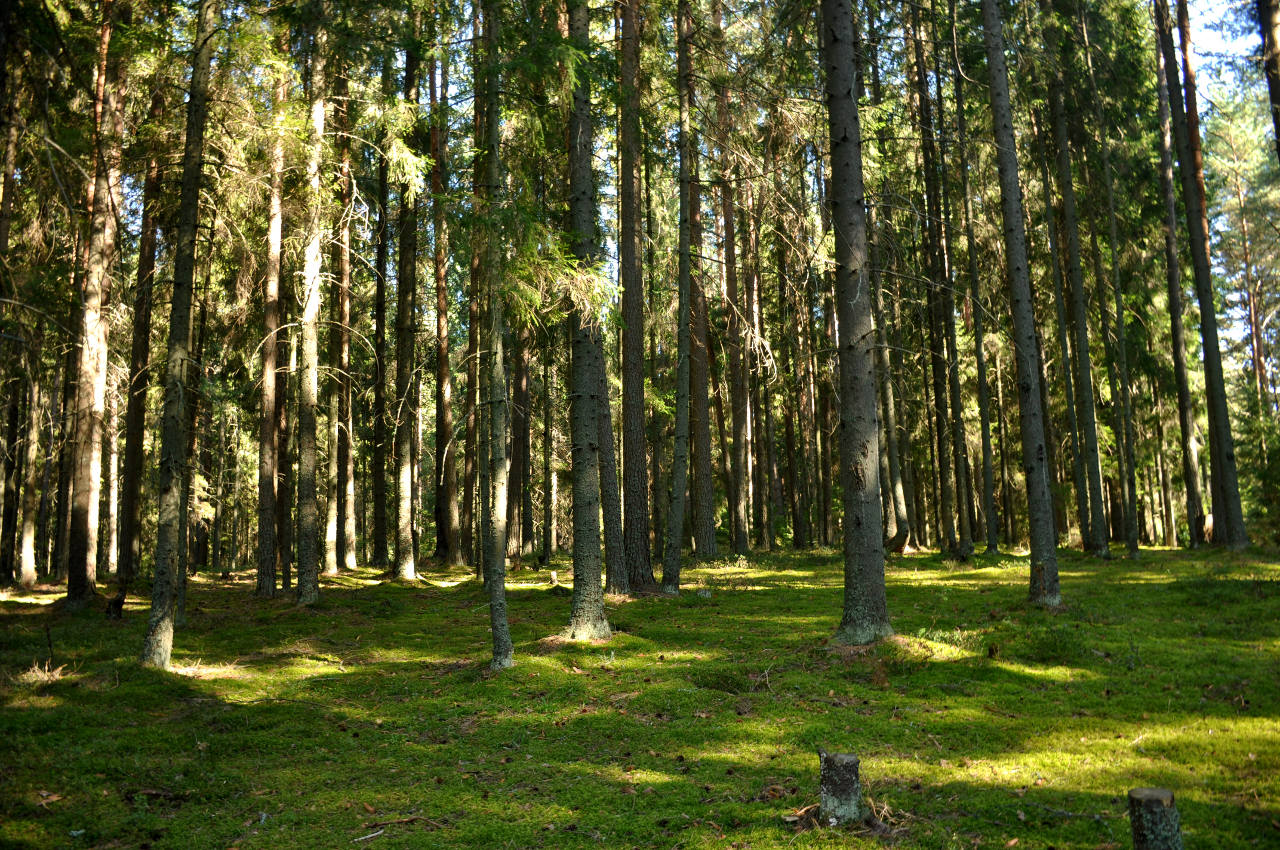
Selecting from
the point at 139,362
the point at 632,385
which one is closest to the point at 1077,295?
the point at 632,385

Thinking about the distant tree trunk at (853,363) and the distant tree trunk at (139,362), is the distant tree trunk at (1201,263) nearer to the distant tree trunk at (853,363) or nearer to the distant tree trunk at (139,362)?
the distant tree trunk at (853,363)

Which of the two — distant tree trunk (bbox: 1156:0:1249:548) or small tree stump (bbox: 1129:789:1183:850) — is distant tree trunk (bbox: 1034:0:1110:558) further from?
small tree stump (bbox: 1129:789:1183:850)

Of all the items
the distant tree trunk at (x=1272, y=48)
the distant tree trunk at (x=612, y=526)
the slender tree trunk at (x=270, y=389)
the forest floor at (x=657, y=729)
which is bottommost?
the forest floor at (x=657, y=729)

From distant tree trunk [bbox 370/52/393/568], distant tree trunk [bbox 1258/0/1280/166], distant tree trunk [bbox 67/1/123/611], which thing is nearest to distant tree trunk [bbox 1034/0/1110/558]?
distant tree trunk [bbox 1258/0/1280/166]

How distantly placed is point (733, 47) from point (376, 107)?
24.2ft

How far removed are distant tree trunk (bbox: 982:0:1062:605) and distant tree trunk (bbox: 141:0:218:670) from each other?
11.8 metres

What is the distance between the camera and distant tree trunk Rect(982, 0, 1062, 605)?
1146 cm

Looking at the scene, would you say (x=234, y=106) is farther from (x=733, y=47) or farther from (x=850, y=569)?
(x=850, y=569)

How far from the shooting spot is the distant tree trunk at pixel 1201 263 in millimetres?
16688

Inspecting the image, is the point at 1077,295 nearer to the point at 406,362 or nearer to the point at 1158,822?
the point at 406,362

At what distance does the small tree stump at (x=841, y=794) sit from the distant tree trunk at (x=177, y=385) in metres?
8.24

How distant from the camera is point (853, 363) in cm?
1004

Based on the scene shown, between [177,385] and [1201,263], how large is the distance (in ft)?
68.3

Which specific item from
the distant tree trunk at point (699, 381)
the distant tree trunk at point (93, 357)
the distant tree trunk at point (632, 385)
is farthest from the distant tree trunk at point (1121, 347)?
the distant tree trunk at point (93, 357)
